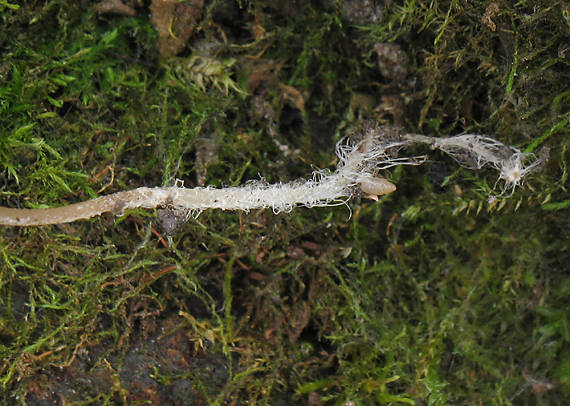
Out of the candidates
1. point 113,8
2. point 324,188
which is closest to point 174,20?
point 113,8

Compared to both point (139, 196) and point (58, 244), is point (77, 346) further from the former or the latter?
point (139, 196)

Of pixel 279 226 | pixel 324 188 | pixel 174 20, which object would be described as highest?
pixel 174 20

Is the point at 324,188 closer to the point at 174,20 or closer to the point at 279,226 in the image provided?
the point at 279,226

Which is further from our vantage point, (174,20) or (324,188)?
(174,20)

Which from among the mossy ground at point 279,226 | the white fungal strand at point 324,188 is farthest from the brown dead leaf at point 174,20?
the white fungal strand at point 324,188

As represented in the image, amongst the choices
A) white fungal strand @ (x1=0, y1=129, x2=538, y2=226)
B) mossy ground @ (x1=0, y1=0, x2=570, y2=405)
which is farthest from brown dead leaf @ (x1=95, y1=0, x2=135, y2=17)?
white fungal strand @ (x1=0, y1=129, x2=538, y2=226)

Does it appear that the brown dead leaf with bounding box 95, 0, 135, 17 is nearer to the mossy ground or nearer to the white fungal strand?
the mossy ground
